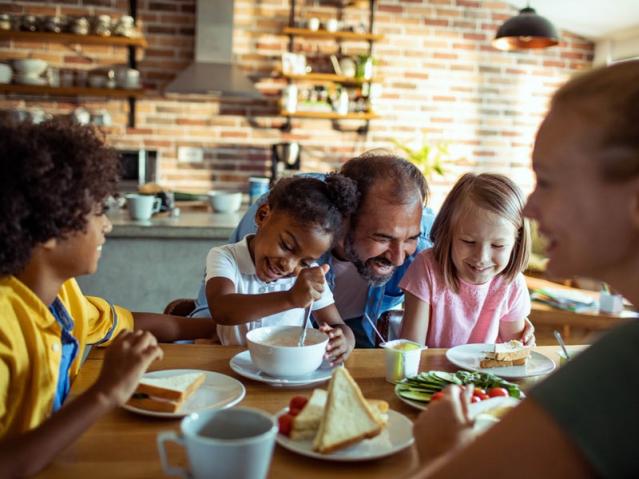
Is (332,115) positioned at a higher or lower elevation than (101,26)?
lower

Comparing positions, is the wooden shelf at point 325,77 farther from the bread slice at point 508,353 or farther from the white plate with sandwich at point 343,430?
the white plate with sandwich at point 343,430

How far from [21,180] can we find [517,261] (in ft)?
4.31

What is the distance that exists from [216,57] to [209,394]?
14.9 ft

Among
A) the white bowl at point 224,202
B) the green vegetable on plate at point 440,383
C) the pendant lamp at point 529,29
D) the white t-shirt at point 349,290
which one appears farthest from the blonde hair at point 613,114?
the pendant lamp at point 529,29

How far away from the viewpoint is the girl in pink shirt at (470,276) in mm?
1762

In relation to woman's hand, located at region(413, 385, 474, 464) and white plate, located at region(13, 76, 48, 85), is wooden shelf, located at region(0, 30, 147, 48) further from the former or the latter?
woman's hand, located at region(413, 385, 474, 464)

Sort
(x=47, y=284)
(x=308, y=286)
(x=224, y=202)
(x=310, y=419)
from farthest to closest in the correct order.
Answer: (x=224, y=202)
(x=308, y=286)
(x=47, y=284)
(x=310, y=419)

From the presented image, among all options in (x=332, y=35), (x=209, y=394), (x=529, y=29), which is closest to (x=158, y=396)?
(x=209, y=394)

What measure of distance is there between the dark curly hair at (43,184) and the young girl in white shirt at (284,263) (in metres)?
0.48

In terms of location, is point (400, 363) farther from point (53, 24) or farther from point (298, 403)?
point (53, 24)

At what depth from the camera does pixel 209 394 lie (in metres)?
1.16

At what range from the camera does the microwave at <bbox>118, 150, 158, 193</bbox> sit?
5.07 metres

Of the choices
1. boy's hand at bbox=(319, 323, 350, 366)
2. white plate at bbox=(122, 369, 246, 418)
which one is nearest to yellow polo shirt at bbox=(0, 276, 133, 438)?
white plate at bbox=(122, 369, 246, 418)

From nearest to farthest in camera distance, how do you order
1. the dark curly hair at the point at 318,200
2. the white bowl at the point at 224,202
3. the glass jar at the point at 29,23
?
the dark curly hair at the point at 318,200, the white bowl at the point at 224,202, the glass jar at the point at 29,23
